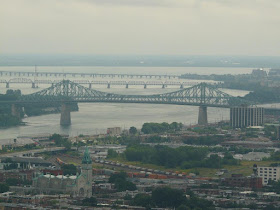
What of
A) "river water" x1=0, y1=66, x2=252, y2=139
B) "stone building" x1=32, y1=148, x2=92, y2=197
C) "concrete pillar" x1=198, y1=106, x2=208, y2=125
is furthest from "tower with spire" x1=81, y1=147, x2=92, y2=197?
"concrete pillar" x1=198, y1=106, x2=208, y2=125

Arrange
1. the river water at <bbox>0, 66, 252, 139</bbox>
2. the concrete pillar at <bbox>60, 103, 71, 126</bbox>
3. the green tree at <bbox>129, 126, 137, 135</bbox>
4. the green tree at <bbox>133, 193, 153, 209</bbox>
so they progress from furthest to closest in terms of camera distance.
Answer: the concrete pillar at <bbox>60, 103, 71, 126</bbox> → the river water at <bbox>0, 66, 252, 139</bbox> → the green tree at <bbox>129, 126, 137, 135</bbox> → the green tree at <bbox>133, 193, 153, 209</bbox>

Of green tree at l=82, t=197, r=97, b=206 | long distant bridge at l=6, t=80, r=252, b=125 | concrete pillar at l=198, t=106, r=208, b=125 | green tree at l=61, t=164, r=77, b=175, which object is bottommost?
green tree at l=82, t=197, r=97, b=206

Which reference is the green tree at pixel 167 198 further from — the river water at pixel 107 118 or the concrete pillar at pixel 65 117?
the concrete pillar at pixel 65 117

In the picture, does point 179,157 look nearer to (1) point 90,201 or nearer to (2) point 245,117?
(1) point 90,201

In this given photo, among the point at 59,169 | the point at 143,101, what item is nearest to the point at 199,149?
the point at 59,169

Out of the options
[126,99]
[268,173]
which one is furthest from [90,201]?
[126,99]

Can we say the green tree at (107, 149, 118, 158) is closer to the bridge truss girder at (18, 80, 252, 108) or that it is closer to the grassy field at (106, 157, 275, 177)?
the grassy field at (106, 157, 275, 177)

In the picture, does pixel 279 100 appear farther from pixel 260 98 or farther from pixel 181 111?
pixel 181 111
